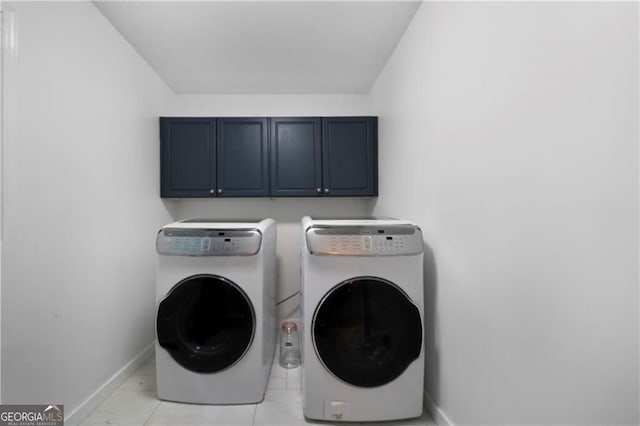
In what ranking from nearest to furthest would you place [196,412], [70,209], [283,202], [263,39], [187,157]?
[70,209] < [196,412] < [263,39] < [187,157] < [283,202]

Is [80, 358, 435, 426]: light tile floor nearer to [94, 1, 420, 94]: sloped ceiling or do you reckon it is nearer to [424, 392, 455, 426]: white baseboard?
[424, 392, 455, 426]: white baseboard

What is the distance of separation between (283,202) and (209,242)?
1.31 meters

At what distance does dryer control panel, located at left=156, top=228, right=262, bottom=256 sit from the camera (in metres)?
1.53

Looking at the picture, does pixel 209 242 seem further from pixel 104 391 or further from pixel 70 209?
pixel 104 391

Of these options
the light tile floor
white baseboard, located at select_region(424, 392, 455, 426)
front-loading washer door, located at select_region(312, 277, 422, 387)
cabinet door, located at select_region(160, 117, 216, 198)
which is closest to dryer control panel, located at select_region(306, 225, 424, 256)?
front-loading washer door, located at select_region(312, 277, 422, 387)

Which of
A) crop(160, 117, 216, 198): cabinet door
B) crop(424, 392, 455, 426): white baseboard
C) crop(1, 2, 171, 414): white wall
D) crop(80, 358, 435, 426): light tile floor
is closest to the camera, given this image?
crop(1, 2, 171, 414): white wall

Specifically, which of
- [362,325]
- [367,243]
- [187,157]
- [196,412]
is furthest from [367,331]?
[187,157]

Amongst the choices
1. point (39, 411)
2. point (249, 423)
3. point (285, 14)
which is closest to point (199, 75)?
point (285, 14)

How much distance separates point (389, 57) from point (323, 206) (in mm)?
1439

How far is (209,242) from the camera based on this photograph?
154 cm

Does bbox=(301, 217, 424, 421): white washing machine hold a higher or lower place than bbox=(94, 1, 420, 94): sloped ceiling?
lower

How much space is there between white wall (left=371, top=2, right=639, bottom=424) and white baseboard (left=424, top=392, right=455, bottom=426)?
0.03 metres

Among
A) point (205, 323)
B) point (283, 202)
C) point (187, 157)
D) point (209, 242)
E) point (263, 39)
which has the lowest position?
point (205, 323)

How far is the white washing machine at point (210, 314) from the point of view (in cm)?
154
